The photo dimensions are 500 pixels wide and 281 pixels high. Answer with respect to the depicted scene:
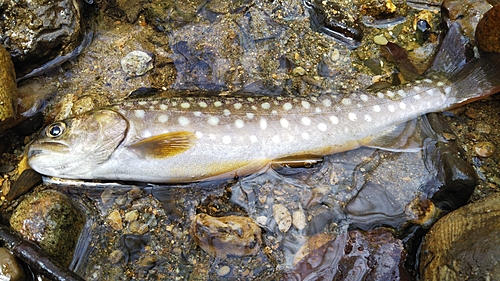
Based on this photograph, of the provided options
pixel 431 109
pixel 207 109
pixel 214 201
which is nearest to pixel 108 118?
pixel 207 109

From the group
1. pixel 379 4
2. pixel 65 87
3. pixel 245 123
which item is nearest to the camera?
pixel 245 123

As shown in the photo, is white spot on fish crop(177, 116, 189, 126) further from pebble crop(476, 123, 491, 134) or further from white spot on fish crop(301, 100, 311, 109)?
pebble crop(476, 123, 491, 134)

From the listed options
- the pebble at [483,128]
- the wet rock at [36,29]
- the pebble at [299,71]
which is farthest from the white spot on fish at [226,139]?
the pebble at [483,128]

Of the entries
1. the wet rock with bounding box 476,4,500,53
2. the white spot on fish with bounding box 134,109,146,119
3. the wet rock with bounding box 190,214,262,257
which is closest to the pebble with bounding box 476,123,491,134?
the wet rock with bounding box 476,4,500,53

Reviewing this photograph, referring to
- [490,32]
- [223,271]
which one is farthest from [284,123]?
[490,32]

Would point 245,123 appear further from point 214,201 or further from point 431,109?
point 431,109

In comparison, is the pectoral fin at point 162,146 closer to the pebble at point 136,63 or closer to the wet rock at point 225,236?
the wet rock at point 225,236
